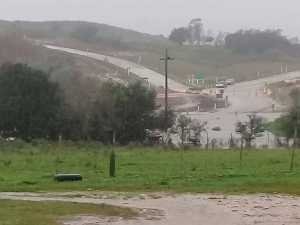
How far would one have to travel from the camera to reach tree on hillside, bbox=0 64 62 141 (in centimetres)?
4609

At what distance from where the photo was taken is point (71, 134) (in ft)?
158

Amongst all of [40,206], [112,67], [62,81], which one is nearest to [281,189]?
[40,206]

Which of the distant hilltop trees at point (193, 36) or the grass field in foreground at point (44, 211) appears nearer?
the grass field in foreground at point (44, 211)

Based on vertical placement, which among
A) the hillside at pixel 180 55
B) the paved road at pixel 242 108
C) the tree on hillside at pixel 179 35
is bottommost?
the paved road at pixel 242 108

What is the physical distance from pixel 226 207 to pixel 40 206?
435cm

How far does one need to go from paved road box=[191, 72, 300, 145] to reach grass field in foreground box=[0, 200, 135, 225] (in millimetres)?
30040

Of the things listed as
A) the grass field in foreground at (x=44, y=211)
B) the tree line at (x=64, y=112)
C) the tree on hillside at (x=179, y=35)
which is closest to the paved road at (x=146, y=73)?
the tree line at (x=64, y=112)

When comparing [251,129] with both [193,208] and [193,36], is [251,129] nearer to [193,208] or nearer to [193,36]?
[193,208]

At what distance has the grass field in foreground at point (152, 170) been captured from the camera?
21.7 metres

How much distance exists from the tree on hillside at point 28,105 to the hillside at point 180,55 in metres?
59.4

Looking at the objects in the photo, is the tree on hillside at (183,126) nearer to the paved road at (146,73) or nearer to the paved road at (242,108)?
the paved road at (242,108)

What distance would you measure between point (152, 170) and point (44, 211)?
34.1 ft

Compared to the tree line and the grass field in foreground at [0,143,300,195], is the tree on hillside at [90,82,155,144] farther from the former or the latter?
the grass field in foreground at [0,143,300,195]

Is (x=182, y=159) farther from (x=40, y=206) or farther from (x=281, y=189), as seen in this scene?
(x=40, y=206)
